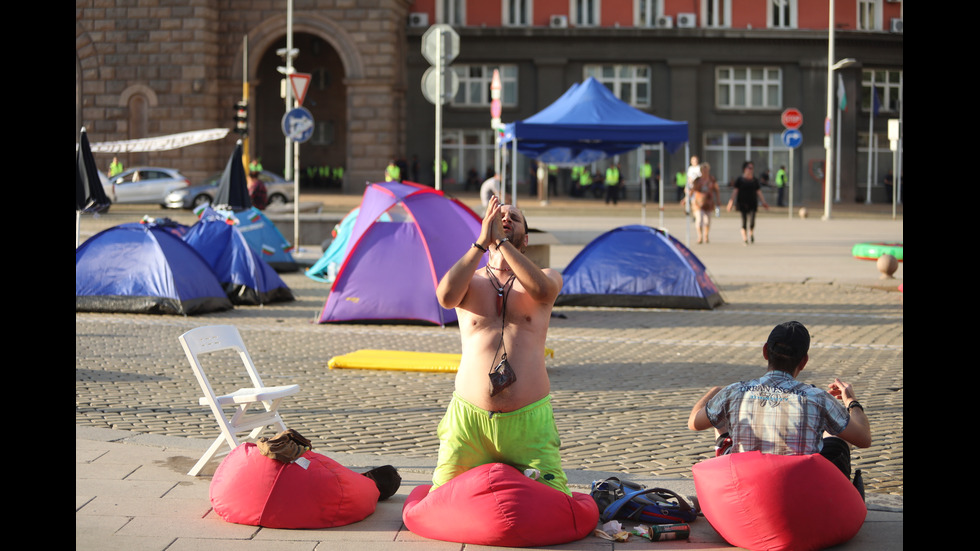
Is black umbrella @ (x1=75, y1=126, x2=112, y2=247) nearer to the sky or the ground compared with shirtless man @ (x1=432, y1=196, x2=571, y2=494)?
nearer to the sky

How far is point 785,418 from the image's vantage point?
4.91 metres

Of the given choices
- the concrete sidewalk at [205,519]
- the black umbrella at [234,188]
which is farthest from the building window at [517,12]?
the concrete sidewalk at [205,519]

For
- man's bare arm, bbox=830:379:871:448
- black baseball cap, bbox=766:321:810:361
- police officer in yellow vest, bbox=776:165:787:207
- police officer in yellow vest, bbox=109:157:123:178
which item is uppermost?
police officer in yellow vest, bbox=109:157:123:178

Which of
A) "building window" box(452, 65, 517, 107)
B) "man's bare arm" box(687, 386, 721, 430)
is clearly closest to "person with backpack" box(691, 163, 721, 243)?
"man's bare arm" box(687, 386, 721, 430)

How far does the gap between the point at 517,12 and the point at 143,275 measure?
33527mm

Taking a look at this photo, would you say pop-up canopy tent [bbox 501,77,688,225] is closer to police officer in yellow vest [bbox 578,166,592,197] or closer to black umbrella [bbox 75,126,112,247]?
black umbrella [bbox 75,126,112,247]

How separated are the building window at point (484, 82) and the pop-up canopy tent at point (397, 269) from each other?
3218 cm

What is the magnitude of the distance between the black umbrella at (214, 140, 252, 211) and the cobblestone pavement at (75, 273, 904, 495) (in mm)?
3371

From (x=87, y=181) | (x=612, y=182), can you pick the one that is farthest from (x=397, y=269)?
(x=612, y=182)

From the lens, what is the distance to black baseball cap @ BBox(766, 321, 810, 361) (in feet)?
16.2

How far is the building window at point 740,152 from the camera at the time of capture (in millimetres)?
45469

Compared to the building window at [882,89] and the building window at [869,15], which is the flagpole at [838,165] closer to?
the building window at [882,89]
